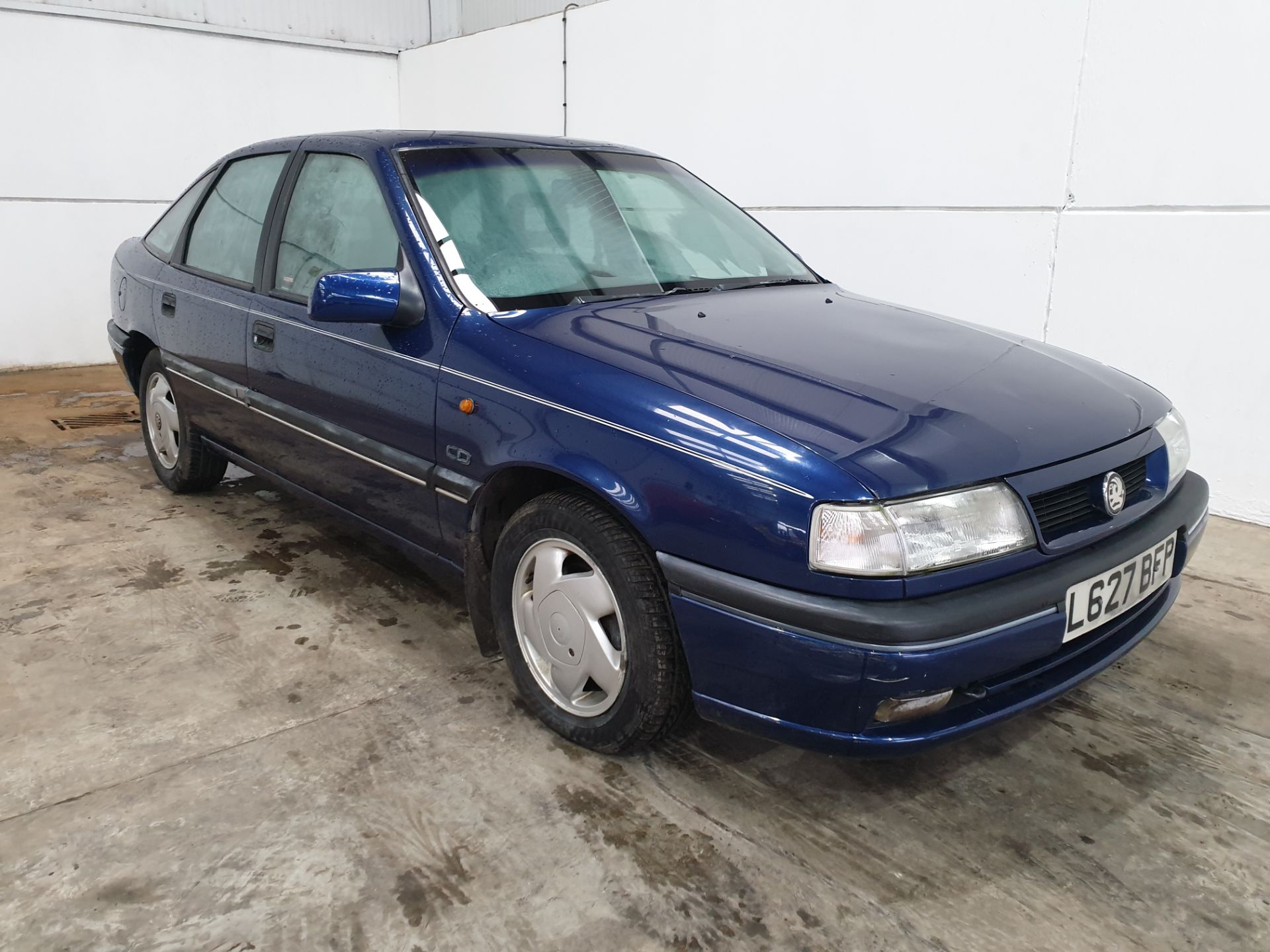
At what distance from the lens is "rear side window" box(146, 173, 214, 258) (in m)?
3.71

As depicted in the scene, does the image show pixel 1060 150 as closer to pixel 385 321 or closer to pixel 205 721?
pixel 385 321

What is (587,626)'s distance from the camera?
2072 mm

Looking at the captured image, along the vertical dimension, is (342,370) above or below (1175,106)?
below

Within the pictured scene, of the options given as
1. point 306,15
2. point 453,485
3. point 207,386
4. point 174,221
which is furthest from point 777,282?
point 306,15

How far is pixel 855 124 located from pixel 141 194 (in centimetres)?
554

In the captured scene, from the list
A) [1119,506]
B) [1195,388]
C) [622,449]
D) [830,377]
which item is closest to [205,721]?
[622,449]

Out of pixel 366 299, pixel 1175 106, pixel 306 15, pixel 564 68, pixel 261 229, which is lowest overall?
pixel 366 299

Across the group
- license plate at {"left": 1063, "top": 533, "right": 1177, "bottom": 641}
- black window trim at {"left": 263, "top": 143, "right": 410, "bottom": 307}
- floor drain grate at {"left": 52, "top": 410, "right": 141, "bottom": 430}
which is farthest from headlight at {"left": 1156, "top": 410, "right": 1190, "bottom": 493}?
floor drain grate at {"left": 52, "top": 410, "right": 141, "bottom": 430}

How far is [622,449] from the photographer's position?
1904 millimetres

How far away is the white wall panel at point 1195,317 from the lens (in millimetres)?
3766

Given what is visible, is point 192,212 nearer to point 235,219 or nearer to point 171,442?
point 235,219

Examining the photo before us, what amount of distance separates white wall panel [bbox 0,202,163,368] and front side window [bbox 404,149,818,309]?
18.9 ft

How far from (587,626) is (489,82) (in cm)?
667

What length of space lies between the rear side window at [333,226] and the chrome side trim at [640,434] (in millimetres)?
479
